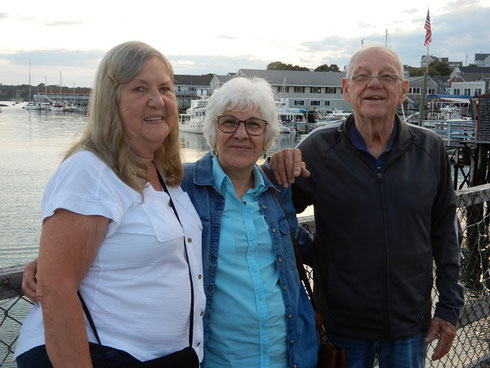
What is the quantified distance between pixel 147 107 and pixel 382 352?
198cm

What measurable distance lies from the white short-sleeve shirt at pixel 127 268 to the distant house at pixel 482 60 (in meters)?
135

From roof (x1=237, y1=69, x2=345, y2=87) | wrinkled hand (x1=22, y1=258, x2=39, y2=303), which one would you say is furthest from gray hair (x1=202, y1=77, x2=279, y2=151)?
roof (x1=237, y1=69, x2=345, y2=87)

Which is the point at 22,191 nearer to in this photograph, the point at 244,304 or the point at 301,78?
the point at 244,304

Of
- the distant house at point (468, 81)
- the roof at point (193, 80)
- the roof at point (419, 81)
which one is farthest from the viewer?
the roof at point (193, 80)

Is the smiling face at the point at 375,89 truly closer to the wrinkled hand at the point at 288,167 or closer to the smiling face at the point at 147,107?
the wrinkled hand at the point at 288,167

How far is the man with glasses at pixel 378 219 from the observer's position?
291 centimetres

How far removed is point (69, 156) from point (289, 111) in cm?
7507

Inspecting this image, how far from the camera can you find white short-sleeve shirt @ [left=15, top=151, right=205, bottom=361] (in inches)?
76.3

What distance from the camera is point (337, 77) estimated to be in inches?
3455

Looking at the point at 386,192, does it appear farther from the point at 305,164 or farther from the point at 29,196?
the point at 29,196

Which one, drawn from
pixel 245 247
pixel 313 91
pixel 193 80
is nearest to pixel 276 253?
pixel 245 247

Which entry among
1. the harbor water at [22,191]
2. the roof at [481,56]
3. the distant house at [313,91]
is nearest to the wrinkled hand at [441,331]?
the harbor water at [22,191]

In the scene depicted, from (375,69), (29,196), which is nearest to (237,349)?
(375,69)

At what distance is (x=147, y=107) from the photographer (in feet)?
7.28
